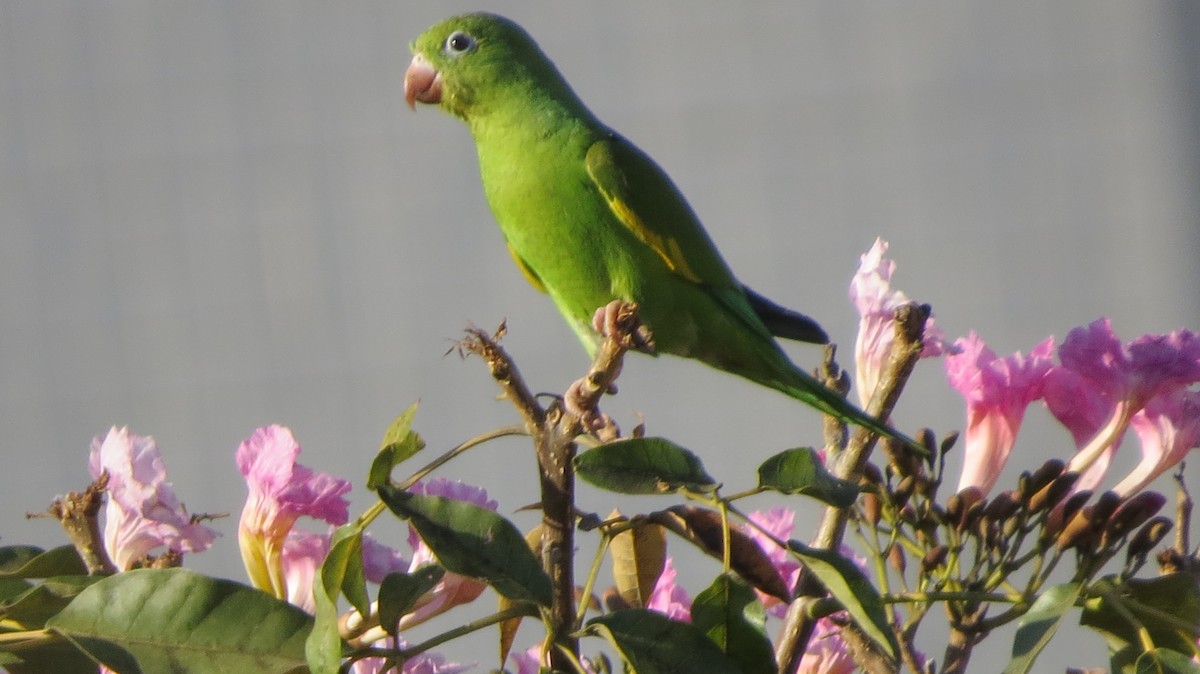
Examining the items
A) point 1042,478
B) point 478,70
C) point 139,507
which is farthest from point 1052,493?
point 478,70

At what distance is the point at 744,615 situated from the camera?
0.62 meters

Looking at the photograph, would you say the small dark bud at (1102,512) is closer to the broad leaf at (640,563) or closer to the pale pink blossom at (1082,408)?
the pale pink blossom at (1082,408)

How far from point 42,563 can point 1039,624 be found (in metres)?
0.57

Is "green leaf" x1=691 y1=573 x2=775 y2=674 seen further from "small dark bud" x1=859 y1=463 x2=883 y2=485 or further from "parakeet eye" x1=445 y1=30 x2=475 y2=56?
"parakeet eye" x1=445 y1=30 x2=475 y2=56

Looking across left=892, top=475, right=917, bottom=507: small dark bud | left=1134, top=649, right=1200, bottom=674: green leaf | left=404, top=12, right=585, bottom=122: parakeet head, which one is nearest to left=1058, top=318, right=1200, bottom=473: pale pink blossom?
left=892, top=475, right=917, bottom=507: small dark bud

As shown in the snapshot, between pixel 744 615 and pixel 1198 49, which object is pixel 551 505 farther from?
pixel 1198 49

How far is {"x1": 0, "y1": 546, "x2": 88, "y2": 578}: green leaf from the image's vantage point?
0.71 m

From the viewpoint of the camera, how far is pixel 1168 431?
922 millimetres

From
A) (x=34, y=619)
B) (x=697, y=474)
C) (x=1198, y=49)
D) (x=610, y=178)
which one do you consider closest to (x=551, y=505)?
(x=697, y=474)

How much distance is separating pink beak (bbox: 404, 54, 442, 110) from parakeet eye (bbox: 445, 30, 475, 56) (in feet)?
0.12

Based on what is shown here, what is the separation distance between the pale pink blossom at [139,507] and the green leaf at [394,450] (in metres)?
0.20

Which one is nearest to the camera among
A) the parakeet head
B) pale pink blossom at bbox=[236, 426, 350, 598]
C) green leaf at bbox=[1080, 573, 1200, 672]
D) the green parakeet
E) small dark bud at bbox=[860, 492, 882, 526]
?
green leaf at bbox=[1080, 573, 1200, 672]

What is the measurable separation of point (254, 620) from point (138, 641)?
0.06 m

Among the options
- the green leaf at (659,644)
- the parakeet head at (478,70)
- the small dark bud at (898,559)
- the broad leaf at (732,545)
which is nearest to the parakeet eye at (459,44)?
the parakeet head at (478,70)
